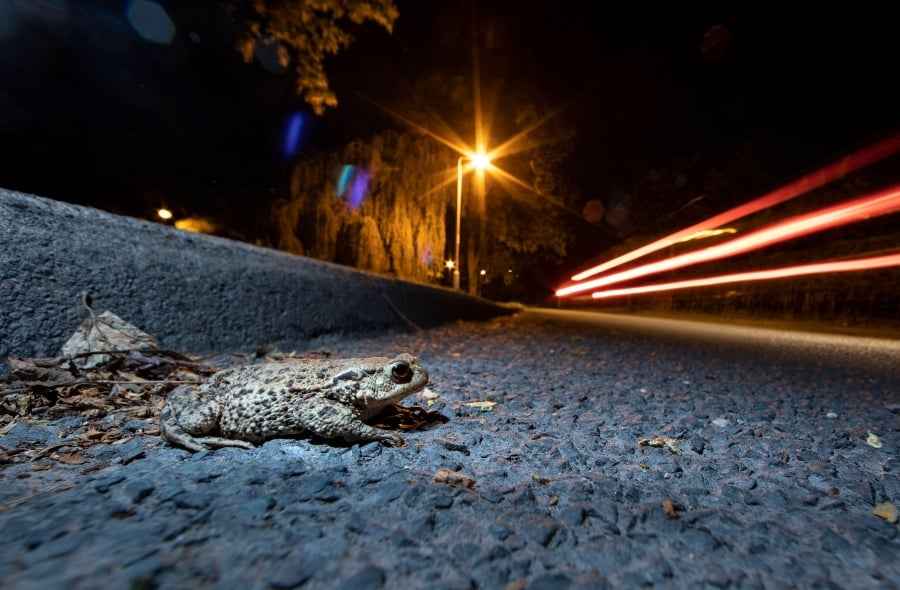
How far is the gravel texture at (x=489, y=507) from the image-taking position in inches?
31.6

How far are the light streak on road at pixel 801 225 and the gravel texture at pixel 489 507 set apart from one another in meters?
10.7

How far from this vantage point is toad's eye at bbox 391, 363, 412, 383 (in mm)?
1694

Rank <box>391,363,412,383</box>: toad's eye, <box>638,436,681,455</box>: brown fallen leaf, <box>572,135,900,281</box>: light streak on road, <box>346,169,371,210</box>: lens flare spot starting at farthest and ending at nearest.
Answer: <box>572,135,900,281</box>: light streak on road
<box>346,169,371,210</box>: lens flare spot
<box>391,363,412,383</box>: toad's eye
<box>638,436,681,455</box>: brown fallen leaf

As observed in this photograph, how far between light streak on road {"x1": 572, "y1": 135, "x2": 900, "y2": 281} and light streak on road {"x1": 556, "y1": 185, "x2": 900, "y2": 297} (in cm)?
101

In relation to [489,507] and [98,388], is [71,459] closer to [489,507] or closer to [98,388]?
[98,388]

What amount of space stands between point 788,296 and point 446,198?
961 centimetres

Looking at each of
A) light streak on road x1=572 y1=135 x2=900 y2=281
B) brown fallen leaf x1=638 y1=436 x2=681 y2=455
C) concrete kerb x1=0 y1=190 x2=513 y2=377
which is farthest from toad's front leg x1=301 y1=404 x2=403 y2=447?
light streak on road x1=572 y1=135 x2=900 y2=281

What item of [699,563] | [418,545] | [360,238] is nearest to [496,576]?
[418,545]

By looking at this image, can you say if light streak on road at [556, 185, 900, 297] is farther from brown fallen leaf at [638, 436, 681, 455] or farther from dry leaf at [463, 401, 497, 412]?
dry leaf at [463, 401, 497, 412]

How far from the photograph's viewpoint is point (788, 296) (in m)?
9.37

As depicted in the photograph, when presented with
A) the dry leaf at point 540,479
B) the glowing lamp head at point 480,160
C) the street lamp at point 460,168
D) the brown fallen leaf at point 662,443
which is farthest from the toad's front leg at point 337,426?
the glowing lamp head at point 480,160

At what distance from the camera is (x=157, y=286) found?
8.79 ft

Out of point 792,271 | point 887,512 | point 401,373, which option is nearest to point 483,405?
point 401,373

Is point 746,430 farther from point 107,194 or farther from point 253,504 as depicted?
point 107,194
